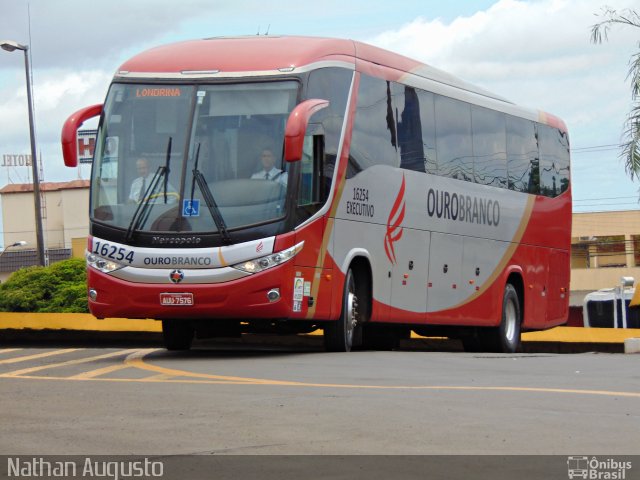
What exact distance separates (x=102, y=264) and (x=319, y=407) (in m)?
6.81

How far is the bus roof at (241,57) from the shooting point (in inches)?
684

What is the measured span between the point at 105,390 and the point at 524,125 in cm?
1506

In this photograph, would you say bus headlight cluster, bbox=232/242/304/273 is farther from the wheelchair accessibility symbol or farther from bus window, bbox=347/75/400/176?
bus window, bbox=347/75/400/176

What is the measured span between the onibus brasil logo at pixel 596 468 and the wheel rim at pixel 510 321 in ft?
55.3

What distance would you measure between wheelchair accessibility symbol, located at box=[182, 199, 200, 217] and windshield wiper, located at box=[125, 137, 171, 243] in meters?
0.29

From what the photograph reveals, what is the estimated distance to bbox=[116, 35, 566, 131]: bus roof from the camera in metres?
17.4

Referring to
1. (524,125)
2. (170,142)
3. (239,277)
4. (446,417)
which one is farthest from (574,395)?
(524,125)

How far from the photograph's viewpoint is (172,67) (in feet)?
57.6

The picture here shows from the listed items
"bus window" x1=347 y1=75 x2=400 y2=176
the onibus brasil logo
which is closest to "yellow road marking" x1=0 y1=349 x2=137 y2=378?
"bus window" x1=347 y1=75 x2=400 y2=176

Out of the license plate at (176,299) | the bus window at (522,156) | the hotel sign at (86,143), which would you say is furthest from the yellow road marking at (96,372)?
the hotel sign at (86,143)

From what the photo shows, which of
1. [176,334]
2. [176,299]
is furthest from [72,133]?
[176,334]

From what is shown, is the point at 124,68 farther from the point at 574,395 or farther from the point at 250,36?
the point at 574,395

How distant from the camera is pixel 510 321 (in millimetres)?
25344

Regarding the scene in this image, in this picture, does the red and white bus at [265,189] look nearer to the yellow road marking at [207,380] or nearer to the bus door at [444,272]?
the bus door at [444,272]
